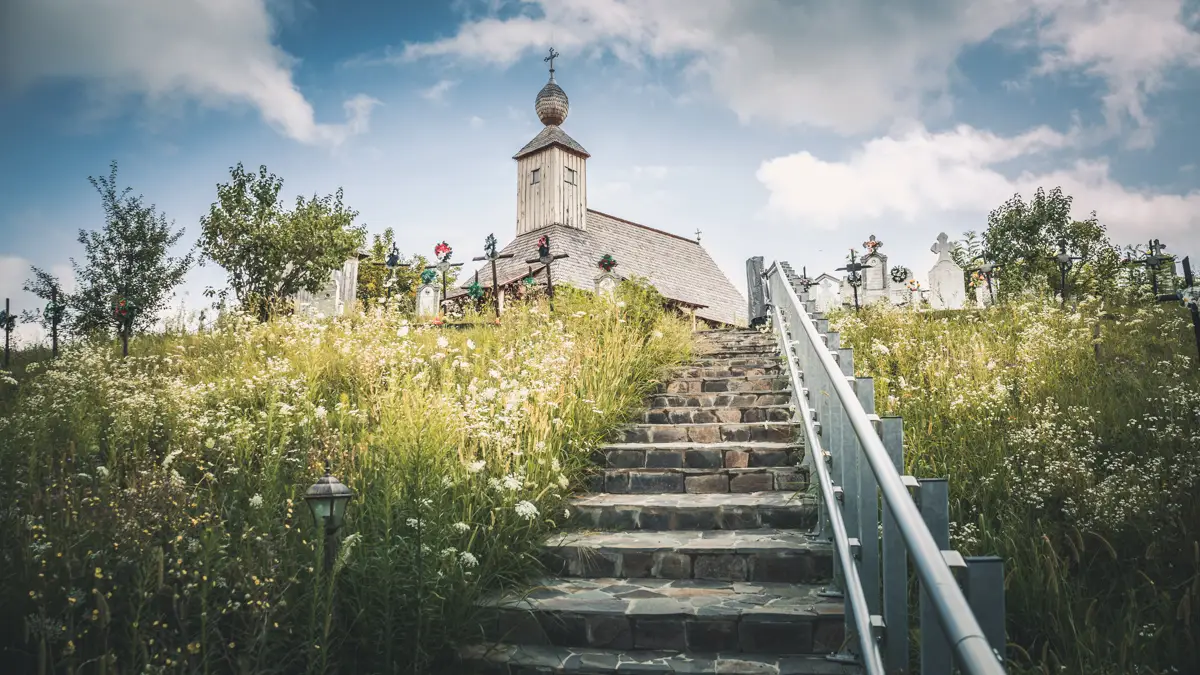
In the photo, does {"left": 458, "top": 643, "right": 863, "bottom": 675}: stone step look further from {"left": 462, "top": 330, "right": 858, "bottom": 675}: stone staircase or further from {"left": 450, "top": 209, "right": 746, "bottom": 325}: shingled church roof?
{"left": 450, "top": 209, "right": 746, "bottom": 325}: shingled church roof

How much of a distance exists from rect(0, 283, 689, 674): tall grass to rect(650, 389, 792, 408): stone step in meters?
Result: 0.36

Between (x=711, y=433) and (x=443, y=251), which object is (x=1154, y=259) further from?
(x=443, y=251)

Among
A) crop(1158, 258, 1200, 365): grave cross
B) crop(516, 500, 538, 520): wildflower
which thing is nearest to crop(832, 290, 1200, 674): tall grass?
crop(1158, 258, 1200, 365): grave cross

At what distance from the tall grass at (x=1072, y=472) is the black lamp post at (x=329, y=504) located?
3.04m

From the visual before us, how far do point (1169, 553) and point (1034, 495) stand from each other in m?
0.65

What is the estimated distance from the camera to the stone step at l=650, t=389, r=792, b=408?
6617mm

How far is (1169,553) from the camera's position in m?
3.42

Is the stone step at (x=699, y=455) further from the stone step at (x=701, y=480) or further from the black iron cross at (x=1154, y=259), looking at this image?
the black iron cross at (x=1154, y=259)

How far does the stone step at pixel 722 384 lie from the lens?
705 centimetres

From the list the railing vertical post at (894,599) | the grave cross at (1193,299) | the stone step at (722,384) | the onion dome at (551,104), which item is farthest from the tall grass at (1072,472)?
the onion dome at (551,104)

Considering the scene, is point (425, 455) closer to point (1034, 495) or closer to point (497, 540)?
point (497, 540)

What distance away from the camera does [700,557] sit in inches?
162

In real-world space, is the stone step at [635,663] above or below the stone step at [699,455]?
below

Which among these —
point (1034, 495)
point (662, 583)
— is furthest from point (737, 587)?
point (1034, 495)
